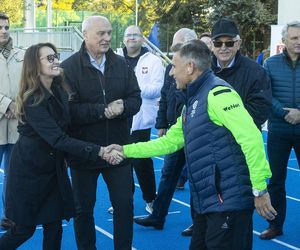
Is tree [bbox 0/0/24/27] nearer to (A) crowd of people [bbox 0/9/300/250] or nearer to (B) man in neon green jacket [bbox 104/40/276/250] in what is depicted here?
(A) crowd of people [bbox 0/9/300/250]

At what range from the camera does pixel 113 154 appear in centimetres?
477

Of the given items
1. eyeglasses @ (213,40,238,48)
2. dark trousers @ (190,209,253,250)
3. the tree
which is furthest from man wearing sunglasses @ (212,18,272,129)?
the tree

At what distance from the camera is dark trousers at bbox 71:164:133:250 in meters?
5.14

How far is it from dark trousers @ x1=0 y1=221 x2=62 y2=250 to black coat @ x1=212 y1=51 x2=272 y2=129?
1955 mm

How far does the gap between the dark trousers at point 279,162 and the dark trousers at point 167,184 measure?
3.17 feet

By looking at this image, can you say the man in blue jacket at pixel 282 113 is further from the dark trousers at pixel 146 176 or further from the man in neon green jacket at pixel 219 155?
the man in neon green jacket at pixel 219 155

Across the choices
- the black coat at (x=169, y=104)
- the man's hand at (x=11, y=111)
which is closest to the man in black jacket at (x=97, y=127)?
the black coat at (x=169, y=104)

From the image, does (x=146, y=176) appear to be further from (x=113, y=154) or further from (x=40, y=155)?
(x=40, y=155)

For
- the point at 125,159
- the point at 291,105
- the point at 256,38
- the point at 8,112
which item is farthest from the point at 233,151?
the point at 256,38

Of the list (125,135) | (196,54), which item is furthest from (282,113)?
(196,54)

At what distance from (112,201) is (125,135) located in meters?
0.59

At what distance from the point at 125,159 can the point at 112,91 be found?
1.95 ft

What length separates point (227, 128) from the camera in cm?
385

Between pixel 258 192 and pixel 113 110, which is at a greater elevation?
pixel 113 110
